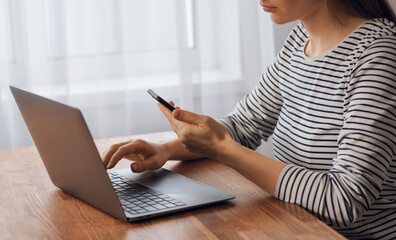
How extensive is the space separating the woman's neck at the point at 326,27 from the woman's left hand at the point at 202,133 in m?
0.33

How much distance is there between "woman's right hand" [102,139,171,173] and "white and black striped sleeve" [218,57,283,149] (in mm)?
232

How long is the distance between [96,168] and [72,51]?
131cm

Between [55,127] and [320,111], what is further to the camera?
[320,111]

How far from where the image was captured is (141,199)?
1.02 metres

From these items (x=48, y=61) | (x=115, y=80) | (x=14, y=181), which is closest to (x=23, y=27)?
(x=48, y=61)

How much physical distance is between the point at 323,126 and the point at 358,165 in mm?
200

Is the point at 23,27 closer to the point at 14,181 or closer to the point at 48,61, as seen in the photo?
the point at 48,61

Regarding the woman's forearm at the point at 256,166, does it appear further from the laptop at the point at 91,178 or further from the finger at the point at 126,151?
the finger at the point at 126,151

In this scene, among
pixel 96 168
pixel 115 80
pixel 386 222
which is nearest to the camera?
pixel 96 168

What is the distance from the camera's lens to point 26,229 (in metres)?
0.96

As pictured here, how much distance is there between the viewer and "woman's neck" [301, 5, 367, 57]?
1.23 meters

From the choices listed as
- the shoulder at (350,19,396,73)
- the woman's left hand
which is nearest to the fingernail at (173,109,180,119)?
the woman's left hand

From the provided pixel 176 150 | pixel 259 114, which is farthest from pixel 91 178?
pixel 259 114

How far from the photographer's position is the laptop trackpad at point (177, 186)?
3.33 ft
